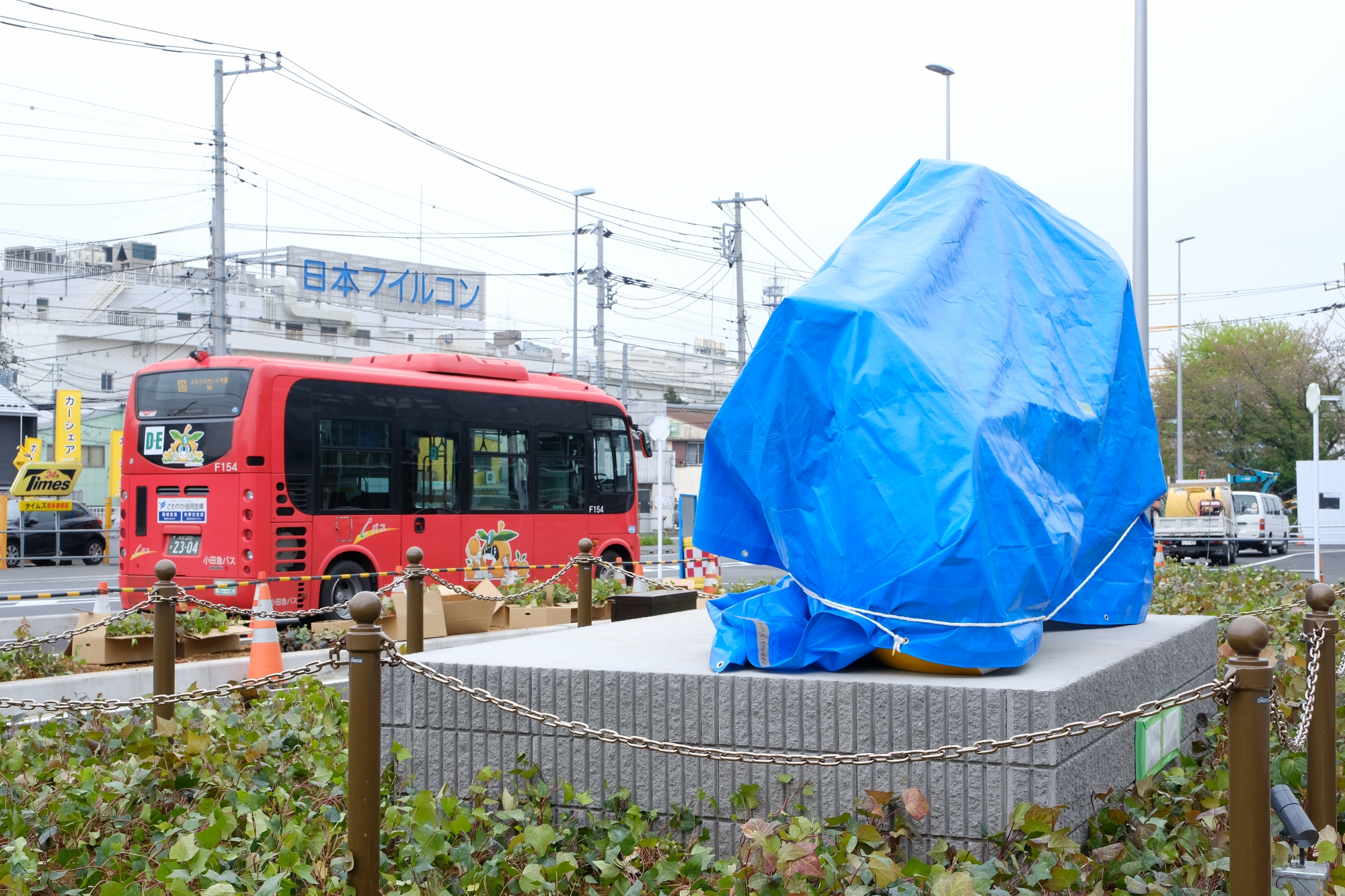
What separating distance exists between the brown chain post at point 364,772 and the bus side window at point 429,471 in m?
12.2

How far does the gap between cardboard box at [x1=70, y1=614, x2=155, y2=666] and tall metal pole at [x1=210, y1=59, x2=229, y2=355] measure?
66.3 feet

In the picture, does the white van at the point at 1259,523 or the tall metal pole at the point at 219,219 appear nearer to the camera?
the tall metal pole at the point at 219,219

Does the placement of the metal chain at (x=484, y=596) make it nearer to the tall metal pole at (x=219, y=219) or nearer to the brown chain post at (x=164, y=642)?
the brown chain post at (x=164, y=642)

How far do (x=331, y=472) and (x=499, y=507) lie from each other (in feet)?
9.94

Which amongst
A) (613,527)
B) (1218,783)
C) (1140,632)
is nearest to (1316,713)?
(1218,783)

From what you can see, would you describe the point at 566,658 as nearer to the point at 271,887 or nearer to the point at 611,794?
the point at 611,794

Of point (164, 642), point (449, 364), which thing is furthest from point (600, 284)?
point (164, 642)

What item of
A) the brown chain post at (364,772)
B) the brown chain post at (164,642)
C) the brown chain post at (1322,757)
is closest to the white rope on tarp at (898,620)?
the brown chain post at (1322,757)

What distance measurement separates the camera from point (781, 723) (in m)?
4.14

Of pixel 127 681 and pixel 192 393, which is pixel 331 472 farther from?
pixel 127 681

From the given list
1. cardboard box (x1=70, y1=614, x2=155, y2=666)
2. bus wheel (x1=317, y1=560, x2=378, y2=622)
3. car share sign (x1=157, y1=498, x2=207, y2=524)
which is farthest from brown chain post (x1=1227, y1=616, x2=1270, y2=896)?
car share sign (x1=157, y1=498, x2=207, y2=524)

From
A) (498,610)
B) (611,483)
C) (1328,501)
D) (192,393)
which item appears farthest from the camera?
(1328,501)

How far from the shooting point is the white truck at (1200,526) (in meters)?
32.8

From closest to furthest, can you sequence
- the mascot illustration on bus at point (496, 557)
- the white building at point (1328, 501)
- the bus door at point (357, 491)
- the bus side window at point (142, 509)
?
the bus door at point (357, 491) < the bus side window at point (142, 509) < the mascot illustration on bus at point (496, 557) < the white building at point (1328, 501)
